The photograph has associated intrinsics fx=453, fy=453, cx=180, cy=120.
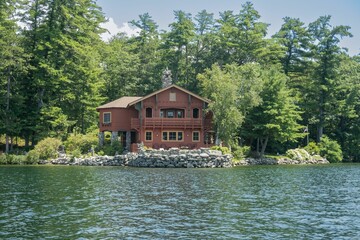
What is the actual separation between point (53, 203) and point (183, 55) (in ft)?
169

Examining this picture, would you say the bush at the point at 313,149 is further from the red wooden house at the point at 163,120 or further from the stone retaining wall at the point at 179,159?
the stone retaining wall at the point at 179,159

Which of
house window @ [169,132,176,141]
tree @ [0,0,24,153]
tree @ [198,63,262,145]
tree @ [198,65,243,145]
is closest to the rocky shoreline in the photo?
tree @ [198,65,243,145]

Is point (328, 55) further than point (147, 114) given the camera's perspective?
Yes

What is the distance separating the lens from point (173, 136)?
169ft

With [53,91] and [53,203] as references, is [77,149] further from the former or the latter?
[53,203]

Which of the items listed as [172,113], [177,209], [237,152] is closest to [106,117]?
[172,113]

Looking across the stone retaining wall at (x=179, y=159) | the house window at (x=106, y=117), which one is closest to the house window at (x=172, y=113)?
the house window at (x=106, y=117)

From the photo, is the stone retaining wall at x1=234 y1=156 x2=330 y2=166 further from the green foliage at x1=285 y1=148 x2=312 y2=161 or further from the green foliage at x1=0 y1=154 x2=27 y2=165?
the green foliage at x1=0 y1=154 x2=27 y2=165

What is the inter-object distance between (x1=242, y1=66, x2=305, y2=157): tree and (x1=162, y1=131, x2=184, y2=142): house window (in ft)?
26.6

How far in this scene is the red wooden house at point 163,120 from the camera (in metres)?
50.9

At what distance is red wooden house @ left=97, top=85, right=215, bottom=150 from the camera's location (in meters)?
50.9

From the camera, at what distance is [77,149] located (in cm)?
4900

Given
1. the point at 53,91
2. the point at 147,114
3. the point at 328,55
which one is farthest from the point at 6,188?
the point at 328,55

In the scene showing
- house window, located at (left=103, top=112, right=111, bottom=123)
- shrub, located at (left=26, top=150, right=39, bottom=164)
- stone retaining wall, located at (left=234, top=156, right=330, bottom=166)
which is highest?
house window, located at (left=103, top=112, right=111, bottom=123)
